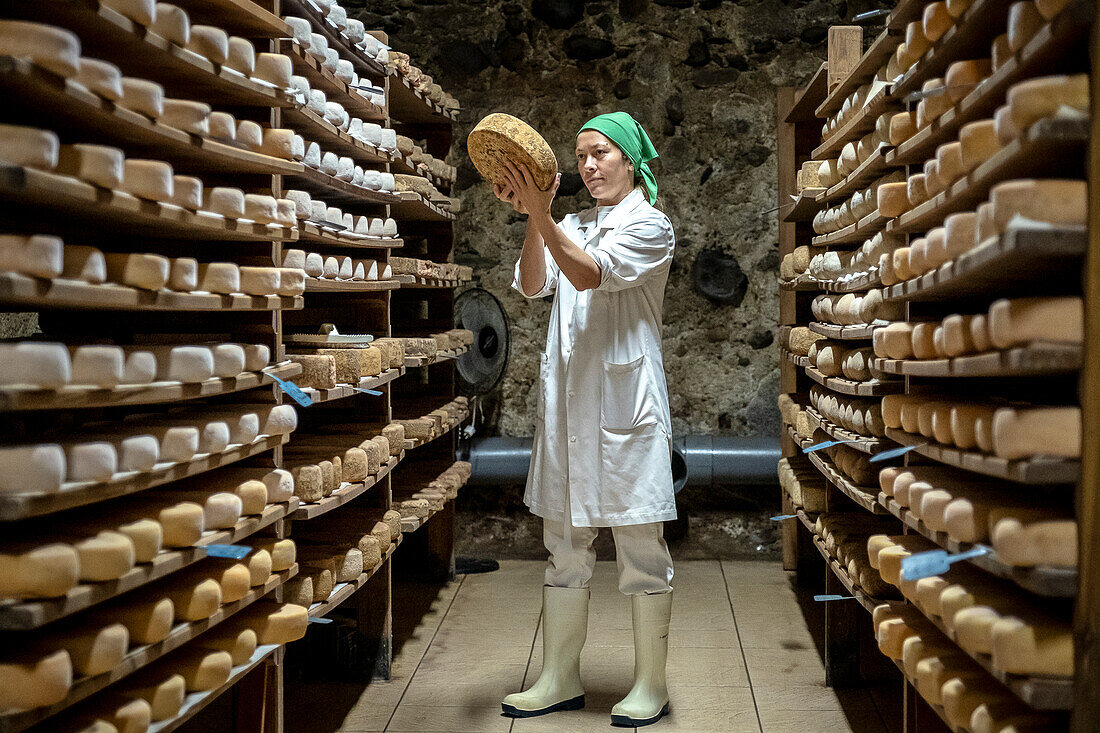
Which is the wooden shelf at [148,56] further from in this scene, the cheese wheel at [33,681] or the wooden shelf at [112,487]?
the cheese wheel at [33,681]

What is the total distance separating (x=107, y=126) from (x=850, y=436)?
89.5 inches

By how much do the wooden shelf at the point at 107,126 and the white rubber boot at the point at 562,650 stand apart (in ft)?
5.46

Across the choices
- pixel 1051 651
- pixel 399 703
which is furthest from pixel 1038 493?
pixel 399 703

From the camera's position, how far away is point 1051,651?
61.1 inches

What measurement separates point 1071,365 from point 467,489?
3.97 m

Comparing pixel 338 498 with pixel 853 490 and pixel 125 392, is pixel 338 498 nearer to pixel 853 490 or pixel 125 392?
pixel 125 392

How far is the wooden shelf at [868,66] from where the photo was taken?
2609mm

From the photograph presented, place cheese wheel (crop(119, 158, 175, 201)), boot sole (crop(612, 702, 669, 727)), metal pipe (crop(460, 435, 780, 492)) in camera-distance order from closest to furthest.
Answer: cheese wheel (crop(119, 158, 175, 201)) < boot sole (crop(612, 702, 669, 727)) < metal pipe (crop(460, 435, 780, 492))

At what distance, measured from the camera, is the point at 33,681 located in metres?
1.53

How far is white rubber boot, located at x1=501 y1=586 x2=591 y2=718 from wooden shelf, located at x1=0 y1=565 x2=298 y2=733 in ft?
3.24

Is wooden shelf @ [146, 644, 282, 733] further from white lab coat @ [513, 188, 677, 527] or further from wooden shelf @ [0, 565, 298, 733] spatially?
white lab coat @ [513, 188, 677, 527]

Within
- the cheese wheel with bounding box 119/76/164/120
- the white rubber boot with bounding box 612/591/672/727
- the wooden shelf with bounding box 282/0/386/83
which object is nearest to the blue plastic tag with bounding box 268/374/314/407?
the cheese wheel with bounding box 119/76/164/120

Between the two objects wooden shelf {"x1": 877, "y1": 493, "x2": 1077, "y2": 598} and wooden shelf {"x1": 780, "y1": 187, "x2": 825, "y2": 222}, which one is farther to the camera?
wooden shelf {"x1": 780, "y1": 187, "x2": 825, "y2": 222}

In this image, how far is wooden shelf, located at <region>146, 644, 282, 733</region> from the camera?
195cm
